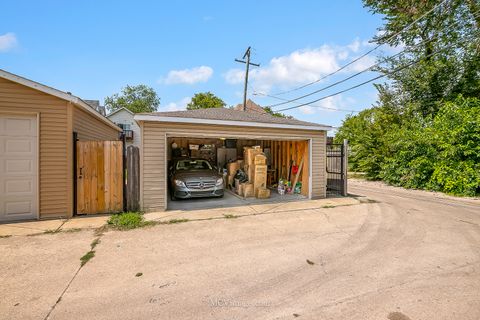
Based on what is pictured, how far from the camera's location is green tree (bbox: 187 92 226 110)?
3528cm

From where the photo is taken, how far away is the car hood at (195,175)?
26.2 feet

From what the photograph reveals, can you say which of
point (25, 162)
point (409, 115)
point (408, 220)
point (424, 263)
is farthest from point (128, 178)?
point (409, 115)

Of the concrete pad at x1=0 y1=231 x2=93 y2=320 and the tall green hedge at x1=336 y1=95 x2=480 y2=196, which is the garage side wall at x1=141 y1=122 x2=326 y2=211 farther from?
the tall green hedge at x1=336 y1=95 x2=480 y2=196

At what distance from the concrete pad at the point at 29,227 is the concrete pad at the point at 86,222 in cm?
17

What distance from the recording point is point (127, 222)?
17.8 ft

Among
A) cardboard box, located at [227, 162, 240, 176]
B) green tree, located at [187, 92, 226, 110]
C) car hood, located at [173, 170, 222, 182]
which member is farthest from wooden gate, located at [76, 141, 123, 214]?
green tree, located at [187, 92, 226, 110]

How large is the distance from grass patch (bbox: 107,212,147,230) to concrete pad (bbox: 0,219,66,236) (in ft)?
3.58

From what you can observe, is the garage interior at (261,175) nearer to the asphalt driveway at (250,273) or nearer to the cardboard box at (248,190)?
the cardboard box at (248,190)

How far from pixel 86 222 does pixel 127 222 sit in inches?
40.5

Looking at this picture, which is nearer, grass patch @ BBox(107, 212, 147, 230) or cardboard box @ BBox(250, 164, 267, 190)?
grass patch @ BBox(107, 212, 147, 230)

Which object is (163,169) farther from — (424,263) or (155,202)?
(424,263)

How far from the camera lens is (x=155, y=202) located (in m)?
6.61

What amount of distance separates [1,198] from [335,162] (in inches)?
416

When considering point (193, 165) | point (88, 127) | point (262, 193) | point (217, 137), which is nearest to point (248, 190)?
point (262, 193)
